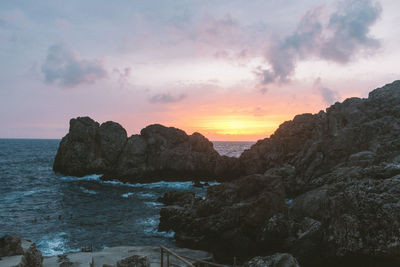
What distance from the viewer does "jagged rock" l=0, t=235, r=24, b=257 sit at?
46.9 ft

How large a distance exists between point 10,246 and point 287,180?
37.5 metres

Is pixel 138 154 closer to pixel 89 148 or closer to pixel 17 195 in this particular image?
pixel 89 148

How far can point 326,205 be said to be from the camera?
46.4ft

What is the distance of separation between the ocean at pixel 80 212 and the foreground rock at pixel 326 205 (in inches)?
210

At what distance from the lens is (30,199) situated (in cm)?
4900

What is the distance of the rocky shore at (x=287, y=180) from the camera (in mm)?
12203

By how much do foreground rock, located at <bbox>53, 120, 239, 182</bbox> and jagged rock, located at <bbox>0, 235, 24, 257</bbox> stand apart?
54170 millimetres

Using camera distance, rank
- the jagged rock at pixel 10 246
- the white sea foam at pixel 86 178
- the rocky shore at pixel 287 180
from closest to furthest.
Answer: the rocky shore at pixel 287 180
the jagged rock at pixel 10 246
the white sea foam at pixel 86 178

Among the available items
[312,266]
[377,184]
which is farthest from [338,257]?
[377,184]

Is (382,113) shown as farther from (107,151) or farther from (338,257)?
(107,151)

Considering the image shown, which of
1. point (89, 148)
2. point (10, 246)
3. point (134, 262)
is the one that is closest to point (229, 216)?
point (134, 262)

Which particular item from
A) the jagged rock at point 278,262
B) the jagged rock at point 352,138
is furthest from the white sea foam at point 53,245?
the jagged rock at point 352,138

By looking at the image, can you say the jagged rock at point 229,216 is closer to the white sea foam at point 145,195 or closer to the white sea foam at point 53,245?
the white sea foam at point 53,245

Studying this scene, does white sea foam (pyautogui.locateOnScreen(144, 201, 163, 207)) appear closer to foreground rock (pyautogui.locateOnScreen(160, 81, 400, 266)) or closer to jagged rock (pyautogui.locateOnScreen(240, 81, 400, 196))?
foreground rock (pyautogui.locateOnScreen(160, 81, 400, 266))
